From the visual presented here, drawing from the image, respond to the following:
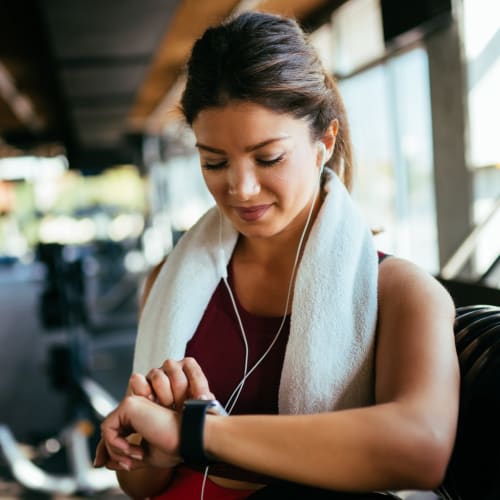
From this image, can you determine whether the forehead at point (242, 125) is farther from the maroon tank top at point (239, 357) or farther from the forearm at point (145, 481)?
the forearm at point (145, 481)

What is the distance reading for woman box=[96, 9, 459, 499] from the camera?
2.52 ft

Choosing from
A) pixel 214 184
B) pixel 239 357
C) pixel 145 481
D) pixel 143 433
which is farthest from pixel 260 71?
pixel 145 481

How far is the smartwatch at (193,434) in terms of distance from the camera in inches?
31.3

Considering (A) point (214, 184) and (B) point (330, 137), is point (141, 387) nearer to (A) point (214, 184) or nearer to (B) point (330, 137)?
(A) point (214, 184)

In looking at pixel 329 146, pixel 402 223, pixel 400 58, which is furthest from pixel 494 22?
pixel 329 146

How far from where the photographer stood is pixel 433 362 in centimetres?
82

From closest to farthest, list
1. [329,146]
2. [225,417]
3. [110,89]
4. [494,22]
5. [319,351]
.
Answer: [225,417] < [319,351] < [329,146] < [494,22] < [110,89]

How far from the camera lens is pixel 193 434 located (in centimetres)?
80

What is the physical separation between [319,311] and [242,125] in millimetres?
346

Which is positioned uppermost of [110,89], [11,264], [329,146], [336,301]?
[110,89]

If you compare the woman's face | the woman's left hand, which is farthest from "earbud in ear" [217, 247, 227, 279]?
the woman's left hand

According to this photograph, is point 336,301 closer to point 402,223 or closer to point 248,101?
point 248,101

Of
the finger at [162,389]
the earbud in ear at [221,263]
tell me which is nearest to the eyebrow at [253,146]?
the earbud in ear at [221,263]

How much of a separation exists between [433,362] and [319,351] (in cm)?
21
